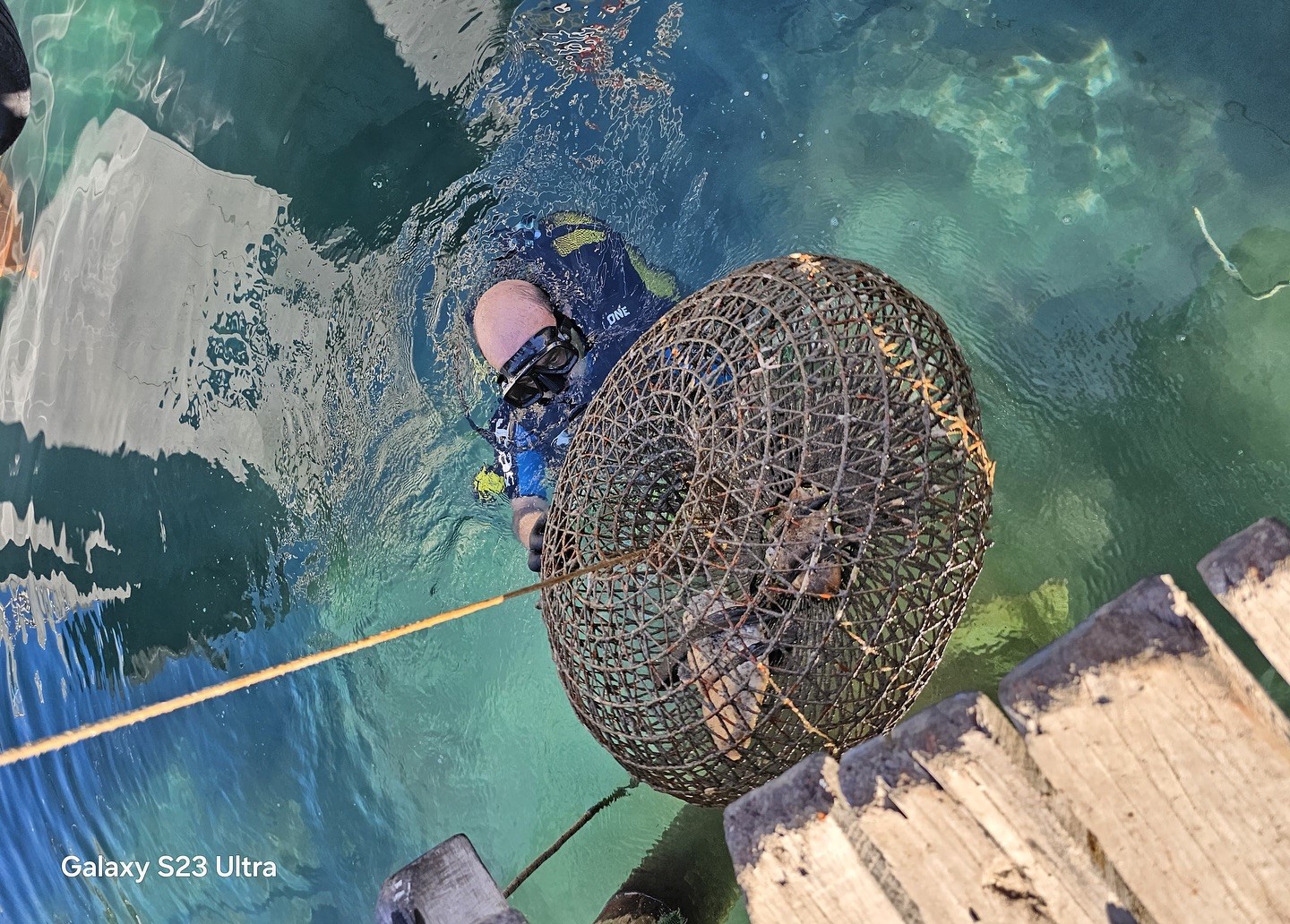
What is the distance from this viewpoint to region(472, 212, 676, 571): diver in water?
10.2ft

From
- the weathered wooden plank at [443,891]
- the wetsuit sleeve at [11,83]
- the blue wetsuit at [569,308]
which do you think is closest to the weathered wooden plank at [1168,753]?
the weathered wooden plank at [443,891]

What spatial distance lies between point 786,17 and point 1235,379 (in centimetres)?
235

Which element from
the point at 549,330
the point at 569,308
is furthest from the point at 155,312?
the point at 549,330

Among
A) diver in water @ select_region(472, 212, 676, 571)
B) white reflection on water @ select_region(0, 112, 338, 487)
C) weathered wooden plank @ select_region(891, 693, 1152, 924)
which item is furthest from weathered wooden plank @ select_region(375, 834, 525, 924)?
white reflection on water @ select_region(0, 112, 338, 487)

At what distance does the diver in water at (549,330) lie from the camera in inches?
122

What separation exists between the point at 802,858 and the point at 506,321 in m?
2.16

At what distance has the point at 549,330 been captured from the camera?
10.0 ft

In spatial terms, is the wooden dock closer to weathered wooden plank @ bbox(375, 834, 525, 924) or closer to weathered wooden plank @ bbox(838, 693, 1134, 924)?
weathered wooden plank @ bbox(838, 693, 1134, 924)

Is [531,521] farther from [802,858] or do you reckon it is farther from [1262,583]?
[1262,583]

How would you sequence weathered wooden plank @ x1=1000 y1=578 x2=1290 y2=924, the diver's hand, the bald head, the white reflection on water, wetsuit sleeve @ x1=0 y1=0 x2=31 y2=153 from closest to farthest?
weathered wooden plank @ x1=1000 y1=578 x2=1290 y2=924 < the diver's hand < the bald head < wetsuit sleeve @ x1=0 y1=0 x2=31 y2=153 < the white reflection on water

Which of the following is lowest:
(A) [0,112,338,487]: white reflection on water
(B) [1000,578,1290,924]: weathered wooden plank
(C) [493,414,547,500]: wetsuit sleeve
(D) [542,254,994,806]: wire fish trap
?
(B) [1000,578,1290,924]: weathered wooden plank

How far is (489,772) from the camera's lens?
155 inches

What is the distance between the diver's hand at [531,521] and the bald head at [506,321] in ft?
1.89

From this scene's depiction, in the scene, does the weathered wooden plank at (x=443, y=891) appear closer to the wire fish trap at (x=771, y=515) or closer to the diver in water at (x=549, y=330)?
the wire fish trap at (x=771, y=515)
